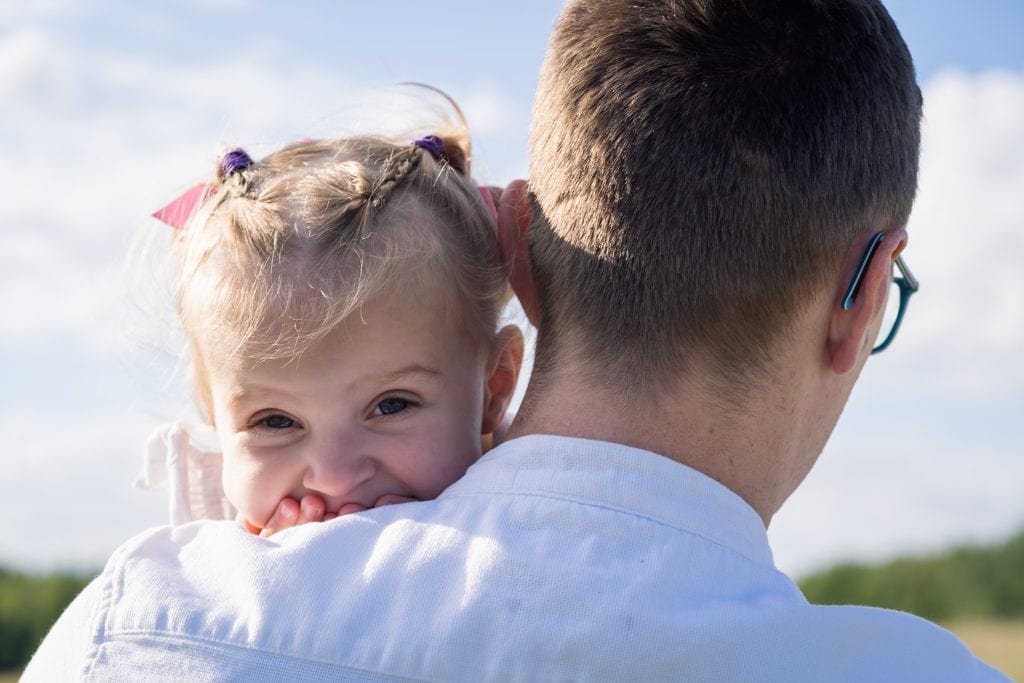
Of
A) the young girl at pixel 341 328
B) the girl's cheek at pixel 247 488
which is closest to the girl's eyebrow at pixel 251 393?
the young girl at pixel 341 328

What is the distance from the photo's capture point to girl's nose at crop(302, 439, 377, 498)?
253 centimetres

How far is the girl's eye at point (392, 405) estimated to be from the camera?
2.61m

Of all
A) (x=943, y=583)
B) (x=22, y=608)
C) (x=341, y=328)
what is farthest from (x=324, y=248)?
(x=943, y=583)

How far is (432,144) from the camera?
3.01m

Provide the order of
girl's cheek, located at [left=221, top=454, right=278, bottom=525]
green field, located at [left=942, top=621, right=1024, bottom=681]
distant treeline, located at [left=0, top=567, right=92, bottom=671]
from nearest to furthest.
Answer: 1. girl's cheek, located at [left=221, top=454, right=278, bottom=525]
2. distant treeline, located at [left=0, top=567, right=92, bottom=671]
3. green field, located at [left=942, top=621, right=1024, bottom=681]

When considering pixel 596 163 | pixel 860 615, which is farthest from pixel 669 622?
pixel 596 163

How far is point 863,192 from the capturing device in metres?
2.41

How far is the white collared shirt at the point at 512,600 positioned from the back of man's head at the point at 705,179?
0.29 m

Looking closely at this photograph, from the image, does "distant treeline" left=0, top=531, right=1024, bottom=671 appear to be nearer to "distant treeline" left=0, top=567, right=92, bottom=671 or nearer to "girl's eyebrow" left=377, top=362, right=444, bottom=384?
"distant treeline" left=0, top=567, right=92, bottom=671

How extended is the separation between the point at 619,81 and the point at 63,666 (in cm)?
149

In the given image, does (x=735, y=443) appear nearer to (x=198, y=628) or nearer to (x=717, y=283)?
(x=717, y=283)

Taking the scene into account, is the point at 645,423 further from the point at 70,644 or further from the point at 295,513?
the point at 70,644

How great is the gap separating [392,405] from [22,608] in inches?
425

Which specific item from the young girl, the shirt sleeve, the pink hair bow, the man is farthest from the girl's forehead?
the shirt sleeve
